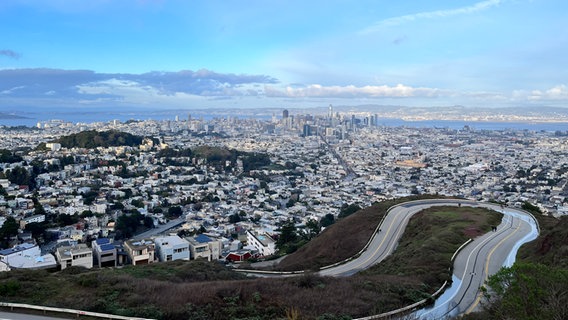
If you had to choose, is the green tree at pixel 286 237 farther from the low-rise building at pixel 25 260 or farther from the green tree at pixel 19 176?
the green tree at pixel 19 176

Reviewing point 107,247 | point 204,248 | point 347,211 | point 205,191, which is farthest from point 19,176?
point 347,211

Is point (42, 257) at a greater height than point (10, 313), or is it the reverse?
point (10, 313)

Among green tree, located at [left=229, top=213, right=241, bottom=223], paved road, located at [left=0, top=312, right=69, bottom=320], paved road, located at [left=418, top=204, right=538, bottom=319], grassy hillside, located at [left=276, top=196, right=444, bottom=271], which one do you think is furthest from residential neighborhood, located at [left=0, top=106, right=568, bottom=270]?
paved road, located at [left=418, top=204, right=538, bottom=319]

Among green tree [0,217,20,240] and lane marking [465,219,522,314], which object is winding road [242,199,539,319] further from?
green tree [0,217,20,240]

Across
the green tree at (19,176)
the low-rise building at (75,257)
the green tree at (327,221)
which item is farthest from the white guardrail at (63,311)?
the green tree at (19,176)

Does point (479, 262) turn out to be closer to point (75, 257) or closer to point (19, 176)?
point (75, 257)

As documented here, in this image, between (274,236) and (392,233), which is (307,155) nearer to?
(274,236)

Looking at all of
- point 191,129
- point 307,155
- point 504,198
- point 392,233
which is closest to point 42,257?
point 392,233
